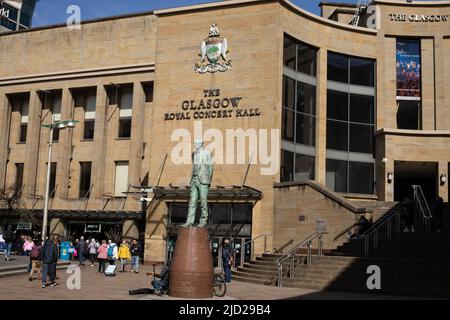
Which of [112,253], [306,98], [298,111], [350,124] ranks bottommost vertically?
[112,253]

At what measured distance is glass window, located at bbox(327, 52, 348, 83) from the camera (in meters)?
37.7

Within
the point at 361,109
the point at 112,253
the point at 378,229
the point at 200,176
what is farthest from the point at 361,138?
the point at 200,176

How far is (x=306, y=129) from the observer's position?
36531 millimetres

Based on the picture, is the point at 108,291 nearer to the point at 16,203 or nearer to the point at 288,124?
the point at 288,124

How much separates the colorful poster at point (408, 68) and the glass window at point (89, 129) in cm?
2102

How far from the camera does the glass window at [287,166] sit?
1342 inches

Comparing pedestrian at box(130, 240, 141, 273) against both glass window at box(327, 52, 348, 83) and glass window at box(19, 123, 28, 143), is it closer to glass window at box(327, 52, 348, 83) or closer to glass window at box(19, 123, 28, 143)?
glass window at box(19, 123, 28, 143)

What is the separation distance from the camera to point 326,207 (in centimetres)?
2886

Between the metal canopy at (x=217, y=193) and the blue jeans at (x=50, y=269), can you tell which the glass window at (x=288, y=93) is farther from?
the blue jeans at (x=50, y=269)

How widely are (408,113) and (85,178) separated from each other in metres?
22.3

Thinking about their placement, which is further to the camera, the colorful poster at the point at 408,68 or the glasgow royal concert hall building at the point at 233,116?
the colorful poster at the point at 408,68

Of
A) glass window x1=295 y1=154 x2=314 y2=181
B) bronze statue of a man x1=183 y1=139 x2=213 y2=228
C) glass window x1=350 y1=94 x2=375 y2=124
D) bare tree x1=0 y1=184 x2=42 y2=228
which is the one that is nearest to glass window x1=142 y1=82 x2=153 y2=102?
bare tree x1=0 y1=184 x2=42 y2=228

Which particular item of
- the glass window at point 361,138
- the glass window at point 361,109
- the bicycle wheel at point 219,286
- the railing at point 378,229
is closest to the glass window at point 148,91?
the glass window at point 361,109

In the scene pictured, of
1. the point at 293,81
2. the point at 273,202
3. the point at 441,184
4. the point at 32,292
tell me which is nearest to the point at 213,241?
the point at 273,202
